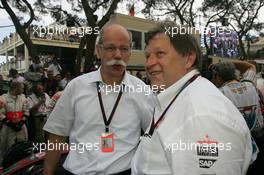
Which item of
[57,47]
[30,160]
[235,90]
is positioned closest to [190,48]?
[235,90]

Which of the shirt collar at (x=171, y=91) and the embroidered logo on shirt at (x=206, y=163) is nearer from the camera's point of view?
the embroidered logo on shirt at (x=206, y=163)

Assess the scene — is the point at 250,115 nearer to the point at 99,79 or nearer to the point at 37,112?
the point at 99,79

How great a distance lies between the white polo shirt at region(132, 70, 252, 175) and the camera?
4.30ft

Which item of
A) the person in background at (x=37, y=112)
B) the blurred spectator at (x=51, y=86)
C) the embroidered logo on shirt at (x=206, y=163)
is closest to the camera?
the embroidered logo on shirt at (x=206, y=163)

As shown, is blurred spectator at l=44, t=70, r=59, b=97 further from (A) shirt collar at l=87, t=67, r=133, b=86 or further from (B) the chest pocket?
(A) shirt collar at l=87, t=67, r=133, b=86

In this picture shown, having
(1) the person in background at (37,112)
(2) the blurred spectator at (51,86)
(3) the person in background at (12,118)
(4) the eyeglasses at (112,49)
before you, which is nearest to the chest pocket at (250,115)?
(4) the eyeglasses at (112,49)

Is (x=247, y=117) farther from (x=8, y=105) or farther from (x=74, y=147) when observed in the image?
(x=8, y=105)

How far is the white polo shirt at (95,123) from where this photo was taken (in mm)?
2537

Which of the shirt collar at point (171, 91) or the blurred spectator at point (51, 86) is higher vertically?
the shirt collar at point (171, 91)

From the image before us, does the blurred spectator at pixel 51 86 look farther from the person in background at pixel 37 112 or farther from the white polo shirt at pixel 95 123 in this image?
the white polo shirt at pixel 95 123

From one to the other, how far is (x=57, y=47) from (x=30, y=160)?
2270cm

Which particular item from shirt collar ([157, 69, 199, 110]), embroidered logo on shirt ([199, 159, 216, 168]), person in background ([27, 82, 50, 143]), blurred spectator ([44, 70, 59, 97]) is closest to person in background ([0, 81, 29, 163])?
person in background ([27, 82, 50, 143])

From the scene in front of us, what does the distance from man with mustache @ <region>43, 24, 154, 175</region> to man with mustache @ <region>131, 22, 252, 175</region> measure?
77cm

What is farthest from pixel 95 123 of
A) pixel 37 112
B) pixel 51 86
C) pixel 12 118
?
pixel 51 86
